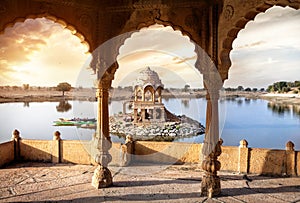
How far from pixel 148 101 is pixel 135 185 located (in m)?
17.4

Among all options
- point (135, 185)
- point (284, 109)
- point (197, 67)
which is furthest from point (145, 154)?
point (284, 109)

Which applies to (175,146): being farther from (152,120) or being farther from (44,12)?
(152,120)

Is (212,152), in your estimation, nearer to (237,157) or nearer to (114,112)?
(237,157)

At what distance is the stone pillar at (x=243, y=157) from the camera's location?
6.46 metres

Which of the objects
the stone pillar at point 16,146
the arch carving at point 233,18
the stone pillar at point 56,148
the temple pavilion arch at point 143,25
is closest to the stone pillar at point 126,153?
the temple pavilion arch at point 143,25

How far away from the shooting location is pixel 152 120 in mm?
24594

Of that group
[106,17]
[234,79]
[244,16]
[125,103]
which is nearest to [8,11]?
[106,17]

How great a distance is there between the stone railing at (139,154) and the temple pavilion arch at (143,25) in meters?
1.64

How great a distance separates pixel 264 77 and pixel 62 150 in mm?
13206

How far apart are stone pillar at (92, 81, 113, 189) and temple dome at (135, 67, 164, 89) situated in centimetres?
1565

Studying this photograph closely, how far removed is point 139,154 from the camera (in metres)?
7.44

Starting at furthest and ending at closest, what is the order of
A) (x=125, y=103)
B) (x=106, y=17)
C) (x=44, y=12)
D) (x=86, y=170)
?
1. (x=125, y=103)
2. (x=86, y=170)
3. (x=106, y=17)
4. (x=44, y=12)

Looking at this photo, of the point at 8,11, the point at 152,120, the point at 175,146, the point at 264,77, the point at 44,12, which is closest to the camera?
the point at 8,11

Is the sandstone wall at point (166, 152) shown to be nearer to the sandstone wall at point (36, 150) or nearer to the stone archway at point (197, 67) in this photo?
the stone archway at point (197, 67)
